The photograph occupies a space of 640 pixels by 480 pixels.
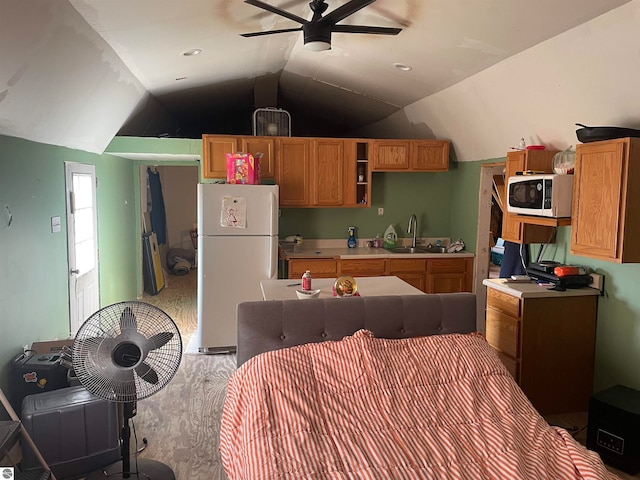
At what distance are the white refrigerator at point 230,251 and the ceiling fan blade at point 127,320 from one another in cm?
205

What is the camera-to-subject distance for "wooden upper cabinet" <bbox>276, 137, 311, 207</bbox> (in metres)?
4.96

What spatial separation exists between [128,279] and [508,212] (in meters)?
4.56

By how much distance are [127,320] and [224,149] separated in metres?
2.78

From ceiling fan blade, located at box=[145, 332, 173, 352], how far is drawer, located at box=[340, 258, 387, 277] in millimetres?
2759

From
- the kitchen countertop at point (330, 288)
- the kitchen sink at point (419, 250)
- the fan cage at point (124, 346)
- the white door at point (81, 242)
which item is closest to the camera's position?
the fan cage at point (124, 346)

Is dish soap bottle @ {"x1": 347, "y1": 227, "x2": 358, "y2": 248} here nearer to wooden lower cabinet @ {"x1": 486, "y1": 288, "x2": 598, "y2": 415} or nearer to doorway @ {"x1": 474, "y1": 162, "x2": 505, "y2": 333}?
doorway @ {"x1": 474, "y1": 162, "x2": 505, "y2": 333}

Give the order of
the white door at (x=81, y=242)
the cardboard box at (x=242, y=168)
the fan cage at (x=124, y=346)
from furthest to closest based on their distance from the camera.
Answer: the cardboard box at (x=242, y=168)
the white door at (x=81, y=242)
the fan cage at (x=124, y=346)

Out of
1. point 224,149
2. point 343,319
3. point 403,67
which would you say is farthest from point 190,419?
point 403,67

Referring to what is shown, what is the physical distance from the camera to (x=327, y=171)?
16.7ft

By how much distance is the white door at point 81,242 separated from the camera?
394 cm

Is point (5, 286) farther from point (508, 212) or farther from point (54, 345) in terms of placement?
point (508, 212)

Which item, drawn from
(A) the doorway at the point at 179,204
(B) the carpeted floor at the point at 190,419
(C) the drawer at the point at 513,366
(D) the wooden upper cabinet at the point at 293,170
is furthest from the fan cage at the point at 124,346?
(A) the doorway at the point at 179,204

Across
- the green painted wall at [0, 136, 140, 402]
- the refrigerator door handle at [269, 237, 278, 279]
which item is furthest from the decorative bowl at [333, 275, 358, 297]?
the green painted wall at [0, 136, 140, 402]

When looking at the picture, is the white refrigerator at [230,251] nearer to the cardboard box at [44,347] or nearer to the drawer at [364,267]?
the drawer at [364,267]
